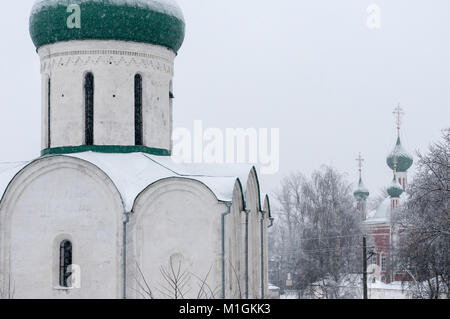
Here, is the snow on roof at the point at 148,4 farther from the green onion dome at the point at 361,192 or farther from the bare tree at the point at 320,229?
the green onion dome at the point at 361,192

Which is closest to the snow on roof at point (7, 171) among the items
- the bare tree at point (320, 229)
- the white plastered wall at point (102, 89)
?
the white plastered wall at point (102, 89)

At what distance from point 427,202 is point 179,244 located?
734 cm

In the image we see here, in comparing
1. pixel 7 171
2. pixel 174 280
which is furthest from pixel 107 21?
pixel 174 280

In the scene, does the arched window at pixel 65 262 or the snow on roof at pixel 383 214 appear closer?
the arched window at pixel 65 262

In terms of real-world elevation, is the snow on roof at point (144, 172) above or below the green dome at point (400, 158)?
below

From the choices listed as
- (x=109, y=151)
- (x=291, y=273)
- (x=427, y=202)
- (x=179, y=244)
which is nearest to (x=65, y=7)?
(x=109, y=151)

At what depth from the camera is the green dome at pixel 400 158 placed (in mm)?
43666

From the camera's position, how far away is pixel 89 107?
1576cm

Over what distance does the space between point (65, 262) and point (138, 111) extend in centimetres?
332

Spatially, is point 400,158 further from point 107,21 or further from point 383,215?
point 107,21

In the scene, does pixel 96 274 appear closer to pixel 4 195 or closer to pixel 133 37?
pixel 4 195

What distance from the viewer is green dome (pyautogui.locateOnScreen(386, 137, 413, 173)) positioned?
43.7 metres

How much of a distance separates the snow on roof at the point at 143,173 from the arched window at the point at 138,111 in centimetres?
43

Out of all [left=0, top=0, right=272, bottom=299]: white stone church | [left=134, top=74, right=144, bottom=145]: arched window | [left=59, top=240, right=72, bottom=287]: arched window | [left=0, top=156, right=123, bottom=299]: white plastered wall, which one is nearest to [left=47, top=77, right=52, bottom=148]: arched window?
[left=0, top=0, right=272, bottom=299]: white stone church
